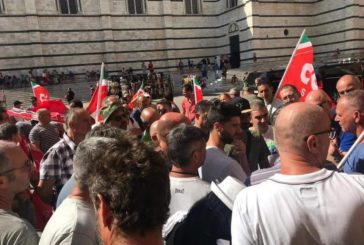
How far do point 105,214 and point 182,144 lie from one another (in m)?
1.20

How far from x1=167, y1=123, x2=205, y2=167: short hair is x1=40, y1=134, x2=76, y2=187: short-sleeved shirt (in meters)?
1.35

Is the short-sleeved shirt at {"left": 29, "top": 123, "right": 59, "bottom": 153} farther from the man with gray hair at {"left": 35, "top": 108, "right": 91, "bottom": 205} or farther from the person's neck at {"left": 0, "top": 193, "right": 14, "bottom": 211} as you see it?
the person's neck at {"left": 0, "top": 193, "right": 14, "bottom": 211}

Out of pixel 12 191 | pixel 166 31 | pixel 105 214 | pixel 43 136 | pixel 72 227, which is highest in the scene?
pixel 166 31

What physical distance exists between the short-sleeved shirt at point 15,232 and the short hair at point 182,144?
94cm

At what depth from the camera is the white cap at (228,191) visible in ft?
5.80

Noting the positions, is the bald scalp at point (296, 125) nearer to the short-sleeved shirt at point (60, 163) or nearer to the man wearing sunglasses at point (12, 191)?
the man wearing sunglasses at point (12, 191)

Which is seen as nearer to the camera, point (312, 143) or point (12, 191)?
point (312, 143)

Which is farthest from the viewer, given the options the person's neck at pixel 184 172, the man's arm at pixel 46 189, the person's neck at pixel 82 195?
the man's arm at pixel 46 189

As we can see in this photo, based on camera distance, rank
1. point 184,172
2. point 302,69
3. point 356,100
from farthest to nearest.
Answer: point 302,69 → point 356,100 → point 184,172

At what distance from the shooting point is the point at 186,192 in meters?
2.17

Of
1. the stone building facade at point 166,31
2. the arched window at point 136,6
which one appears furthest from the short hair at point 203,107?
the arched window at point 136,6

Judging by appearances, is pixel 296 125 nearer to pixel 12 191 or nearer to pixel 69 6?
pixel 12 191

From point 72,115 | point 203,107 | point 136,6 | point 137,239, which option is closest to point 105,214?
point 137,239

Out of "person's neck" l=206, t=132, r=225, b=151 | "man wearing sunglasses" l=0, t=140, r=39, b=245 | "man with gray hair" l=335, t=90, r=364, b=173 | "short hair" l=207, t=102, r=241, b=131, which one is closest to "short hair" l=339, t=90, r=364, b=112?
"man with gray hair" l=335, t=90, r=364, b=173
